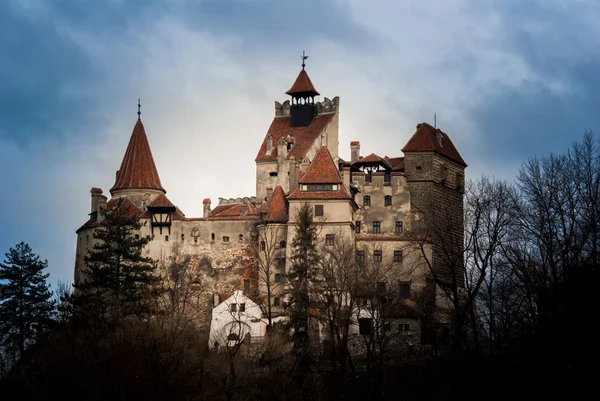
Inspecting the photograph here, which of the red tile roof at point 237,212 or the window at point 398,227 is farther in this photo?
the red tile roof at point 237,212

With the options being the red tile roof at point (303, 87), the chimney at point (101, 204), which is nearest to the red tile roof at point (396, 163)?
the red tile roof at point (303, 87)

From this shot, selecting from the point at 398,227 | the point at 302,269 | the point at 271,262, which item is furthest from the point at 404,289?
the point at 302,269

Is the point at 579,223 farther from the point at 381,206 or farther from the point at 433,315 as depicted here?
the point at 381,206

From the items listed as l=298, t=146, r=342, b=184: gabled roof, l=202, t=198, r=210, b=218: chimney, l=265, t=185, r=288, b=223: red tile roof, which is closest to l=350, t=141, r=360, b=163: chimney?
l=298, t=146, r=342, b=184: gabled roof

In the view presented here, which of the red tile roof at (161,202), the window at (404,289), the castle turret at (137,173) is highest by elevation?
the castle turret at (137,173)

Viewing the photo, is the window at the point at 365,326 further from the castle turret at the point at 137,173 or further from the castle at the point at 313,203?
the castle turret at the point at 137,173

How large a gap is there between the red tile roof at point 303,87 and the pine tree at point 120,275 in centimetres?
1907

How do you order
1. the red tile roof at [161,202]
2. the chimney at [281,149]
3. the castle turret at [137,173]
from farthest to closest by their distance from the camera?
1. the castle turret at [137,173]
2. the chimney at [281,149]
3. the red tile roof at [161,202]

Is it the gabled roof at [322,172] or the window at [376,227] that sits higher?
the gabled roof at [322,172]

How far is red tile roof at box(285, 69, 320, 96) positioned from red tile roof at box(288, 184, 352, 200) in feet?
51.5

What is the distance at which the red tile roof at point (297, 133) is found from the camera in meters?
97.6

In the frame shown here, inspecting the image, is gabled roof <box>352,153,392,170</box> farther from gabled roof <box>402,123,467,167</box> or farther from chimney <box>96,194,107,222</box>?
chimney <box>96,194,107,222</box>

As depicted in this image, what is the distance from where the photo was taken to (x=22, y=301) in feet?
286

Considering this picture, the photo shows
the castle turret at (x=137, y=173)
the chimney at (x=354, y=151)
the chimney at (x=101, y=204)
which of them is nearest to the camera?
the chimney at (x=101, y=204)
